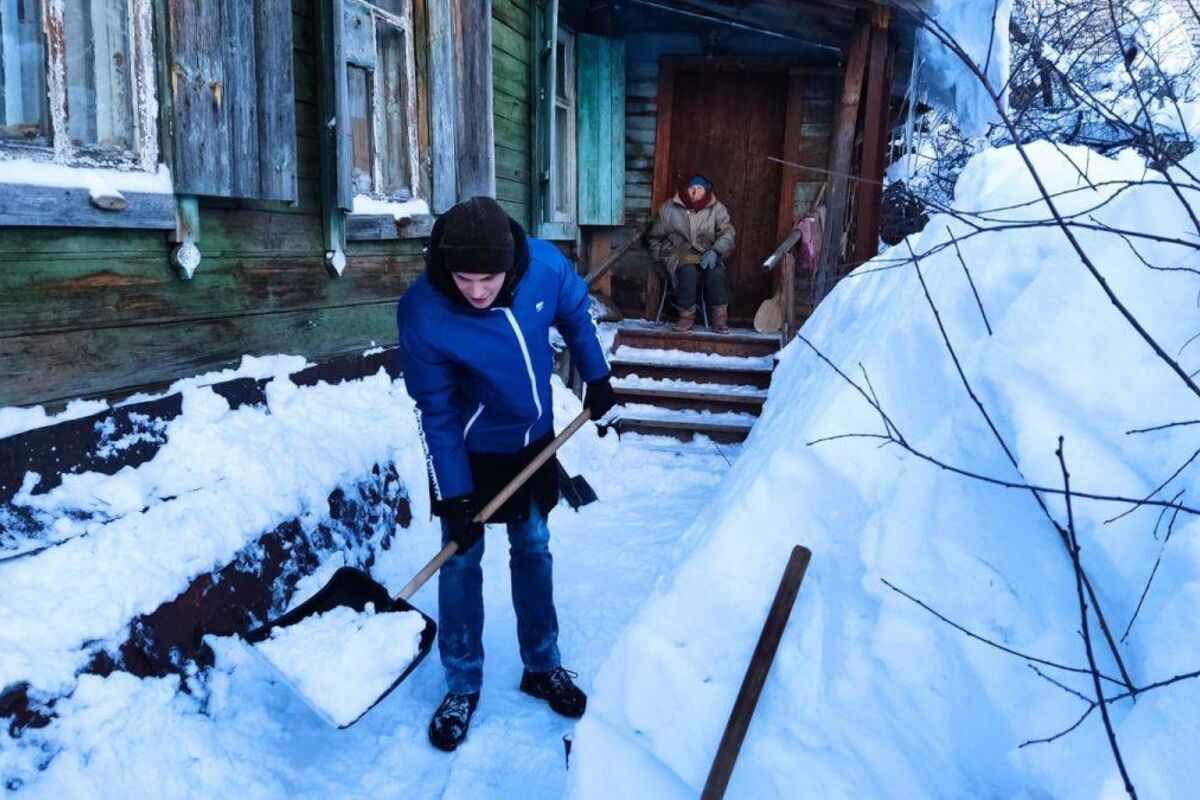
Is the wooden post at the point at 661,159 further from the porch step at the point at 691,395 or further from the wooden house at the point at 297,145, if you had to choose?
the porch step at the point at 691,395

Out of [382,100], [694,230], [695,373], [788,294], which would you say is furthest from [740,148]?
[382,100]

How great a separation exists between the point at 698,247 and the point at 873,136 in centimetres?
175

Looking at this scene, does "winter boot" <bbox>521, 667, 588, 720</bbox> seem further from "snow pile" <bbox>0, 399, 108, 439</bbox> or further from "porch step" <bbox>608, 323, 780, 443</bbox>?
"porch step" <bbox>608, 323, 780, 443</bbox>

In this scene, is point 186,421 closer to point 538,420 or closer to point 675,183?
point 538,420

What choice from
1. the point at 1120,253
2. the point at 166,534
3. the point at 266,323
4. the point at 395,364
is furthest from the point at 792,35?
the point at 166,534

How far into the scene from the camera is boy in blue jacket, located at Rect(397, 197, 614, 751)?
2539 millimetres

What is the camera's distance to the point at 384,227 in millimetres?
4605

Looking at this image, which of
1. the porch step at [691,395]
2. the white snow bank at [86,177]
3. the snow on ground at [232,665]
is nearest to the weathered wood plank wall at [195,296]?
the white snow bank at [86,177]

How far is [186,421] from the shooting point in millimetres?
3279

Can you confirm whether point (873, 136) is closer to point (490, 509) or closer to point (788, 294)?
point (788, 294)

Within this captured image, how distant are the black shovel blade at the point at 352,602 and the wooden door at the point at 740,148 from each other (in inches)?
259

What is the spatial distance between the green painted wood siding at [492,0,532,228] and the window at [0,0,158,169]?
3234mm

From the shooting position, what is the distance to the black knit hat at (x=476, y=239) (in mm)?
2424

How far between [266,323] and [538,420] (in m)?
1.65
